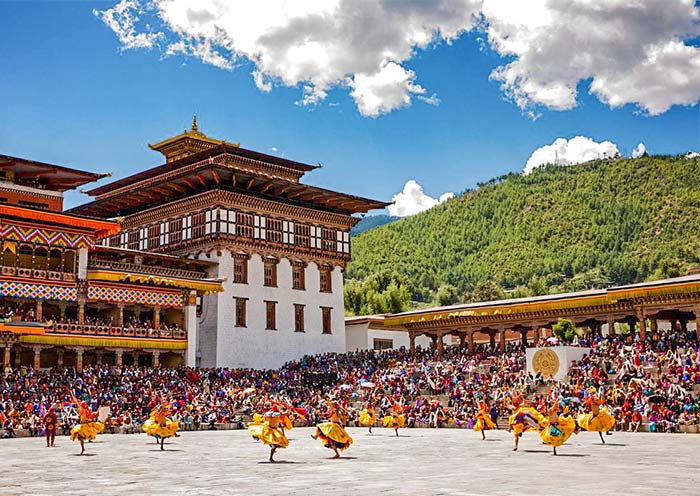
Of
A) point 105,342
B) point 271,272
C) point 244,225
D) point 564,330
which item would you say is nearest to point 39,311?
point 105,342

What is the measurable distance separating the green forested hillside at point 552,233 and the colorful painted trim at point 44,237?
83.9 m

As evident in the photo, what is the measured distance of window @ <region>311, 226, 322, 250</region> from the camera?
188 ft

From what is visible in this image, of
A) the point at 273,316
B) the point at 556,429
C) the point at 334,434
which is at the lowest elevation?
the point at 556,429

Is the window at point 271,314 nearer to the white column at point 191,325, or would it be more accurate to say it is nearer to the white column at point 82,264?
the white column at point 191,325

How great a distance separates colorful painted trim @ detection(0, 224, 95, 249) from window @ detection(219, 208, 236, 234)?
855cm

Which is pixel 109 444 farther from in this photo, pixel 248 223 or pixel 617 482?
pixel 248 223

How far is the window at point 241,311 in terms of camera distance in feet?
172

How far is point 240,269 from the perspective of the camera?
52781 mm

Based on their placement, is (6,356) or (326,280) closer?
(6,356)

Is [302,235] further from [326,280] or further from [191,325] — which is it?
[191,325]

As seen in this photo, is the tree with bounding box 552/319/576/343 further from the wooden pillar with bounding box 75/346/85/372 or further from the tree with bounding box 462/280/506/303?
the tree with bounding box 462/280/506/303

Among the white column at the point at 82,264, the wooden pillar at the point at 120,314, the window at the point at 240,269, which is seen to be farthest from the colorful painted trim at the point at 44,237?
the window at the point at 240,269

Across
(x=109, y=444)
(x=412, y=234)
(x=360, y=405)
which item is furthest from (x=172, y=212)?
(x=412, y=234)

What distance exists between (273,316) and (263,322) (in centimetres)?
104
